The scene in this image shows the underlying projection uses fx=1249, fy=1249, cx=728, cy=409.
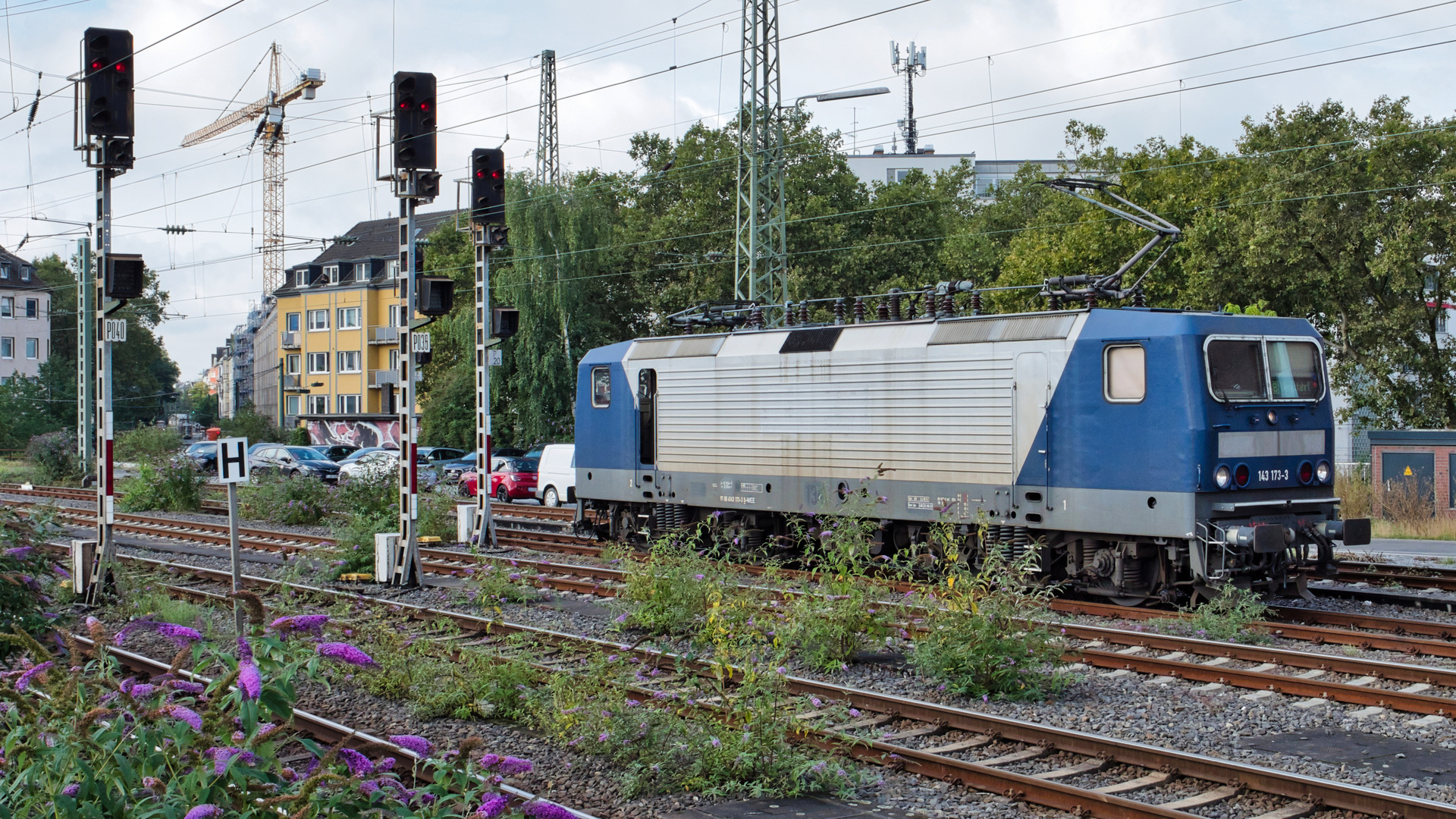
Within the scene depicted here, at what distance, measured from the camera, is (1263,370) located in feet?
44.3

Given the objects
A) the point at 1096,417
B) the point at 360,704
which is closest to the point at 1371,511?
the point at 1096,417

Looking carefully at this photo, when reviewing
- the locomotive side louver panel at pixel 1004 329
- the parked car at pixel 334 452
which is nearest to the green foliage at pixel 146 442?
the parked car at pixel 334 452

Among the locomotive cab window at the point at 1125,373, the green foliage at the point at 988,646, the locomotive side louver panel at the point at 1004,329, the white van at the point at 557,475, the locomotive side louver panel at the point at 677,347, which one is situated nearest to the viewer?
the green foliage at the point at 988,646

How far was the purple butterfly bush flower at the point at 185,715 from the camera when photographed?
14.1 ft

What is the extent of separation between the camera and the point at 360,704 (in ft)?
31.9

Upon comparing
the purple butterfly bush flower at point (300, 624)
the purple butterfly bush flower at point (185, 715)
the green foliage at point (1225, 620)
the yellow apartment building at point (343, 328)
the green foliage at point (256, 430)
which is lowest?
the green foliage at point (1225, 620)

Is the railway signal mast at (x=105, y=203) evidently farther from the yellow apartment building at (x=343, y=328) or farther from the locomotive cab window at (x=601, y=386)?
the yellow apartment building at (x=343, y=328)

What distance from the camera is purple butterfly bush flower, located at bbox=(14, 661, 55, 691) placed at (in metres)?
4.91

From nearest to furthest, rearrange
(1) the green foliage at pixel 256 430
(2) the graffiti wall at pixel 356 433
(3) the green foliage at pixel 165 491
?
(3) the green foliage at pixel 165 491, (2) the graffiti wall at pixel 356 433, (1) the green foliage at pixel 256 430

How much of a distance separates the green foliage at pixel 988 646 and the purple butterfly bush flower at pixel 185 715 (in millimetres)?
6455

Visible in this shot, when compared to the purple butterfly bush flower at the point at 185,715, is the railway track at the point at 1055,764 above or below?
below

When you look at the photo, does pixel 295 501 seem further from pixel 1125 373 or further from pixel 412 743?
pixel 412 743

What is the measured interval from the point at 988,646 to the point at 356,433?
5004 centimetres

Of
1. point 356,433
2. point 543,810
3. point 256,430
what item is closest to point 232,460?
point 543,810
